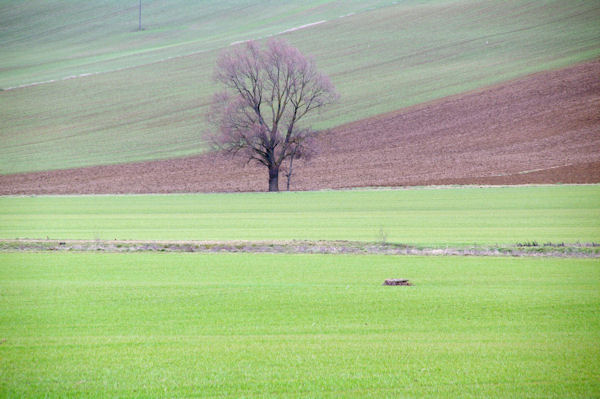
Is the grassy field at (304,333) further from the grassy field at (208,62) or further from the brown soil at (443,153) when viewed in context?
the grassy field at (208,62)

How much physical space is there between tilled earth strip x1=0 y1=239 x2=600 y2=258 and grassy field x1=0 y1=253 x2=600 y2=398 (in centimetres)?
253

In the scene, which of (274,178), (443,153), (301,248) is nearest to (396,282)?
(301,248)

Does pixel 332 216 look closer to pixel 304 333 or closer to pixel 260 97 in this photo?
pixel 260 97

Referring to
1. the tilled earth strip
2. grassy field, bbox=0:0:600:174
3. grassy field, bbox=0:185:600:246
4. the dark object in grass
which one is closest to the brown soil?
grassy field, bbox=0:0:600:174

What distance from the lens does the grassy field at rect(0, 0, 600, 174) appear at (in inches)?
2886

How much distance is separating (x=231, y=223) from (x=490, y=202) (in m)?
14.1

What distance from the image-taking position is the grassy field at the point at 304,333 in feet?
28.2

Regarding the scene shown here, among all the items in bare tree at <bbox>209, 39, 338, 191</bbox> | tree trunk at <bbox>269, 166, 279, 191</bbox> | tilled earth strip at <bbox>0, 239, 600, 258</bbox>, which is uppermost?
bare tree at <bbox>209, 39, 338, 191</bbox>

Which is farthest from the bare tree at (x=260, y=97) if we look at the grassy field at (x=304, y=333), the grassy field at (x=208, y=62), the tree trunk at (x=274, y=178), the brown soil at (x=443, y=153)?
the grassy field at (x=304, y=333)

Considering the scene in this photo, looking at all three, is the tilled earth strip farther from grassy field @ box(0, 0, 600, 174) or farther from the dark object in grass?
grassy field @ box(0, 0, 600, 174)

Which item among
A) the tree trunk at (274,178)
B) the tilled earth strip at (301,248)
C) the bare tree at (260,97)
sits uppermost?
the bare tree at (260,97)

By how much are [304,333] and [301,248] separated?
11606 mm

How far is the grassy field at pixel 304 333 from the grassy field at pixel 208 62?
52621 millimetres

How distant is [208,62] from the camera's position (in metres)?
98.2
